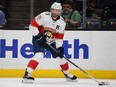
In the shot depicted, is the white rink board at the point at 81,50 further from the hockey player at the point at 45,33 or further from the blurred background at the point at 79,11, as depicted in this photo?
the hockey player at the point at 45,33

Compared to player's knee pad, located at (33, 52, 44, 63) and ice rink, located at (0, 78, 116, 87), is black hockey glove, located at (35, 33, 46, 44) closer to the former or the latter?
player's knee pad, located at (33, 52, 44, 63)

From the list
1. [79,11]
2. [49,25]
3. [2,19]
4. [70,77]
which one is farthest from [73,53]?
[2,19]

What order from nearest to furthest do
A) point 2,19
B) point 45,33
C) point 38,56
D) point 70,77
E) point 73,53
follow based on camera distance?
1. point 38,56
2. point 45,33
3. point 70,77
4. point 73,53
5. point 2,19

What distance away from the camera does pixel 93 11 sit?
896 cm

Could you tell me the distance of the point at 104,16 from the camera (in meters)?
8.89

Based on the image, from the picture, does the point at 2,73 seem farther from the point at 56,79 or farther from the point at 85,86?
the point at 85,86

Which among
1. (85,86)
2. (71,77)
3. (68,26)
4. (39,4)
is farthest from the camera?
(39,4)

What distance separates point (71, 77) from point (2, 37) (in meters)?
1.29

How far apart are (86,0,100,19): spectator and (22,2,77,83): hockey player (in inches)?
48.0

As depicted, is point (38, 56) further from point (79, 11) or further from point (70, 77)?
point (79, 11)

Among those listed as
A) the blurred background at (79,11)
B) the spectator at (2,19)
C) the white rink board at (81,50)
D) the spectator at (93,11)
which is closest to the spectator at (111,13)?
the blurred background at (79,11)

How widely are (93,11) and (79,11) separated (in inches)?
11.4

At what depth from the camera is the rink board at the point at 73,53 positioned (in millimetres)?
8391

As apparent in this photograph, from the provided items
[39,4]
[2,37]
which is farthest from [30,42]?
[39,4]
